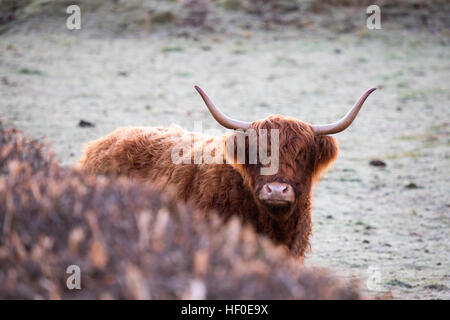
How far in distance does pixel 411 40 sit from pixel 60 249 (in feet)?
57.7

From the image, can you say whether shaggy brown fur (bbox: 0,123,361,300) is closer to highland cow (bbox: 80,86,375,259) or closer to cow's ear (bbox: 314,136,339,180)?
highland cow (bbox: 80,86,375,259)

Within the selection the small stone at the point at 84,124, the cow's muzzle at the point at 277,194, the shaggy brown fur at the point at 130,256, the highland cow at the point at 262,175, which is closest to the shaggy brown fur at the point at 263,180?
the highland cow at the point at 262,175

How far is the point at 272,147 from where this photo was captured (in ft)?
14.3

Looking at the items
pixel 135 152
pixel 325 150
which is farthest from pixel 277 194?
pixel 135 152

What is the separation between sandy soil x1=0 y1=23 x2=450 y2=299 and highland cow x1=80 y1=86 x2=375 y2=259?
51.8 inches

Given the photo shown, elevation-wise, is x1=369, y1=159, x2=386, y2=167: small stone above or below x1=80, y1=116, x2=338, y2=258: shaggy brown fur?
below

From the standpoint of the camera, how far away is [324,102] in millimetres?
12922

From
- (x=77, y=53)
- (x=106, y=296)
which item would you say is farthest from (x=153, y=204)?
(x=77, y=53)

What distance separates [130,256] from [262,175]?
229cm

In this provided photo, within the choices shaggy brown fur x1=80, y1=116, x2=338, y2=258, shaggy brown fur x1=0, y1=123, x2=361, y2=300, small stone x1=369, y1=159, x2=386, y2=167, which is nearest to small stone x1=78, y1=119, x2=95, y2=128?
small stone x1=369, y1=159, x2=386, y2=167

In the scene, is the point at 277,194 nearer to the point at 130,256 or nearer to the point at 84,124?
the point at 130,256

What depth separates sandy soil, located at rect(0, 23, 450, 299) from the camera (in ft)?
21.7

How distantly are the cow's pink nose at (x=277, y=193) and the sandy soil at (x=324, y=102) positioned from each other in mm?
1708
